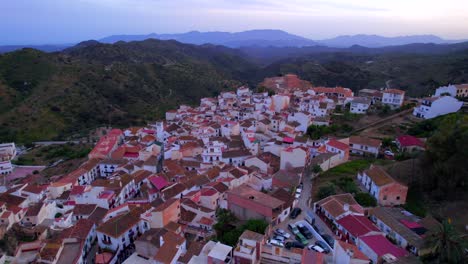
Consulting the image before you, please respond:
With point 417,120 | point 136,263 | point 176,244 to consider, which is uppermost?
point 417,120

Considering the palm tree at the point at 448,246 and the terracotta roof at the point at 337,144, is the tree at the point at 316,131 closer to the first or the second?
the terracotta roof at the point at 337,144

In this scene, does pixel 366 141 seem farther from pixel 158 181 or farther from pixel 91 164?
pixel 91 164

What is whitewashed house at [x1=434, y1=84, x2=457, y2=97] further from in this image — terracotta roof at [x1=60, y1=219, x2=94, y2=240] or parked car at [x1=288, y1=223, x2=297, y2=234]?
terracotta roof at [x1=60, y1=219, x2=94, y2=240]

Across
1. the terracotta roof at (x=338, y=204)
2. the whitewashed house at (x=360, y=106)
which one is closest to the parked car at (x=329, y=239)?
the terracotta roof at (x=338, y=204)

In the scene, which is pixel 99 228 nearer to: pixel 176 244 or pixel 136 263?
pixel 136 263

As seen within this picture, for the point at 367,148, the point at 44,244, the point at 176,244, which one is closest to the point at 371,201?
the point at 367,148

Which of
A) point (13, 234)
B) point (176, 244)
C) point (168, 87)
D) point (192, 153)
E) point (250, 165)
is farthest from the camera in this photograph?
point (168, 87)
